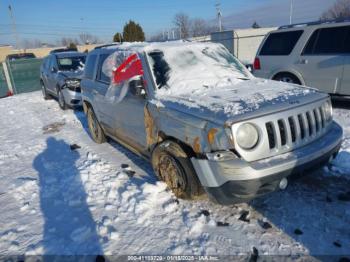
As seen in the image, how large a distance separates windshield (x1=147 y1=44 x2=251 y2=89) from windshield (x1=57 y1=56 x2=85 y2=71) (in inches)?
279

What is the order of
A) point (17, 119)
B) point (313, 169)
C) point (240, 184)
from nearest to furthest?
1. point (240, 184)
2. point (313, 169)
3. point (17, 119)

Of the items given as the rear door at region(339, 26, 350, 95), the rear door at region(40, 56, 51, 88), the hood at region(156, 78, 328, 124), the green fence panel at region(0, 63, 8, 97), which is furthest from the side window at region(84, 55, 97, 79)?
the green fence panel at region(0, 63, 8, 97)

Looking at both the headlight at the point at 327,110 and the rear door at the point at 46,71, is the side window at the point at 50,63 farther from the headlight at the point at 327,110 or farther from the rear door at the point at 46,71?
the headlight at the point at 327,110

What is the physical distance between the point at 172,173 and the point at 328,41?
214 inches

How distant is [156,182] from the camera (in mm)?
3914

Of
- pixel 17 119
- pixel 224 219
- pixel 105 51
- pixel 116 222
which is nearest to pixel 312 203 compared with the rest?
pixel 224 219

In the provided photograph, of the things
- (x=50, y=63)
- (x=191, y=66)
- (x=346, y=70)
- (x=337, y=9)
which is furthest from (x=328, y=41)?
(x=337, y=9)

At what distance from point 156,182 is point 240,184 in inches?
61.8

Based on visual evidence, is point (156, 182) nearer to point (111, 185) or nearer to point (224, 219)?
point (111, 185)

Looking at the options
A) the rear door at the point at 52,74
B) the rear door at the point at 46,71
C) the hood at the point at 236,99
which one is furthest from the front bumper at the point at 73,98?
the hood at the point at 236,99

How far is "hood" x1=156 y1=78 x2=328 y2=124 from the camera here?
279cm

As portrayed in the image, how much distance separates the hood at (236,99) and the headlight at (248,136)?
0.35 feet

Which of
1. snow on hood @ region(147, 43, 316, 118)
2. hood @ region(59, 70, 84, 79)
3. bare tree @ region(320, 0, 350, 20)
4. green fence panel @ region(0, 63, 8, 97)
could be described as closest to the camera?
snow on hood @ region(147, 43, 316, 118)

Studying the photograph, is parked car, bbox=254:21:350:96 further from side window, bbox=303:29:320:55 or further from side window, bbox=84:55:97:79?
side window, bbox=84:55:97:79
